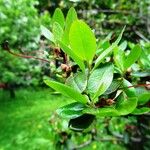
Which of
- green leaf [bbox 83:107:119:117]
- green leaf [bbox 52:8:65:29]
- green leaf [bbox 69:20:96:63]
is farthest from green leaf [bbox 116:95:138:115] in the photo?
green leaf [bbox 52:8:65:29]

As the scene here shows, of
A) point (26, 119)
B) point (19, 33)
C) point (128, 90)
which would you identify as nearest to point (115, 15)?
point (128, 90)

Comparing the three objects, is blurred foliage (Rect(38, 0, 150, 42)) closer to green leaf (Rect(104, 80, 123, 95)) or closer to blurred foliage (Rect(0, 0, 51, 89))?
green leaf (Rect(104, 80, 123, 95))

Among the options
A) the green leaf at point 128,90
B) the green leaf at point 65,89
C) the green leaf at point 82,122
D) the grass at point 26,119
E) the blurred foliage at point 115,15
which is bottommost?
the grass at point 26,119

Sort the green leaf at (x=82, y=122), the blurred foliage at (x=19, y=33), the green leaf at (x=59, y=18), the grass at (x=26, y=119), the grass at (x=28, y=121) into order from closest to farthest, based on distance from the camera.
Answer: the green leaf at (x=82, y=122) → the green leaf at (x=59, y=18) → the grass at (x=28, y=121) → the grass at (x=26, y=119) → the blurred foliage at (x=19, y=33)

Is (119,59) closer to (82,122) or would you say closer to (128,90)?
(128,90)

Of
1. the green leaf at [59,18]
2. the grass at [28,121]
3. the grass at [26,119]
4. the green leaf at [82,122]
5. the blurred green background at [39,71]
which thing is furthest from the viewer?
the grass at [26,119]

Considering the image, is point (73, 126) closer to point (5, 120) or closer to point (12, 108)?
point (5, 120)

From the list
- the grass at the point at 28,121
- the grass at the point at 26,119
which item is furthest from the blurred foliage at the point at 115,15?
the grass at the point at 26,119

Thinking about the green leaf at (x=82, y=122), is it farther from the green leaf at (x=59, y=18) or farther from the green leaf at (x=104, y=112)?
the green leaf at (x=59, y=18)
